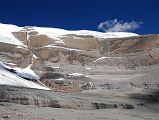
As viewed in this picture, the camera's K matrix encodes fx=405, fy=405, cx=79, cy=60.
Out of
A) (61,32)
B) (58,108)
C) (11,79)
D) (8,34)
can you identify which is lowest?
(58,108)

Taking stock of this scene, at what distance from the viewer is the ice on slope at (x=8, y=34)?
7804 cm

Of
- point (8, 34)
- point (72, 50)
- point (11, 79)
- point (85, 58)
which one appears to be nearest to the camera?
point (11, 79)

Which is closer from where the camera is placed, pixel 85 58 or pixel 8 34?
pixel 85 58

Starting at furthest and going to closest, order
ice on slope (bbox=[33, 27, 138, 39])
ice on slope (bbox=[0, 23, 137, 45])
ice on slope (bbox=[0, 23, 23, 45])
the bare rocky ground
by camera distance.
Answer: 1. ice on slope (bbox=[33, 27, 138, 39])
2. ice on slope (bbox=[0, 23, 137, 45])
3. ice on slope (bbox=[0, 23, 23, 45])
4. the bare rocky ground

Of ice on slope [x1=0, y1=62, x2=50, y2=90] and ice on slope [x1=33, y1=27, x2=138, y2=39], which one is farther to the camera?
ice on slope [x1=33, y1=27, x2=138, y2=39]

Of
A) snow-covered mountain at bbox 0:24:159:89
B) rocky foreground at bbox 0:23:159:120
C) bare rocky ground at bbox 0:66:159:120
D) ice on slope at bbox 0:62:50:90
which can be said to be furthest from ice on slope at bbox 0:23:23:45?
bare rocky ground at bbox 0:66:159:120

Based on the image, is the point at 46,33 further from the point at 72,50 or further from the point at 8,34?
the point at 72,50

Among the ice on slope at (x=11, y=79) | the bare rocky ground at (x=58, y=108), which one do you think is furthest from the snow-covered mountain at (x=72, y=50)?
the bare rocky ground at (x=58, y=108)

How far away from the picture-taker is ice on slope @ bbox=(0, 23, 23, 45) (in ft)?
256

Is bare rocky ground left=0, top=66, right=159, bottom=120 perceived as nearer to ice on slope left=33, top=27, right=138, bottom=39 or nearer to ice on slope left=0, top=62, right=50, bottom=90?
ice on slope left=0, top=62, right=50, bottom=90

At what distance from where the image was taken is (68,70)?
62.9 metres

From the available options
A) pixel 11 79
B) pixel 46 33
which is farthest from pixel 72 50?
pixel 11 79

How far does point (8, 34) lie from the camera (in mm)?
83000

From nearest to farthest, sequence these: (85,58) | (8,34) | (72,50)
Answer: (85,58) → (72,50) → (8,34)
